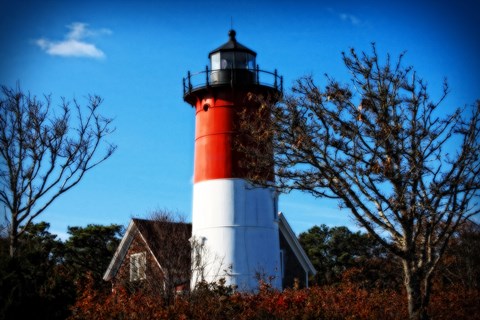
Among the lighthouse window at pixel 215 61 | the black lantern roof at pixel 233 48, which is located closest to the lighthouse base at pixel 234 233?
the lighthouse window at pixel 215 61

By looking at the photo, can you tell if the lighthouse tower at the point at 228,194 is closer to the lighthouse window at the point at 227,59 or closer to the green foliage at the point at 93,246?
the lighthouse window at the point at 227,59

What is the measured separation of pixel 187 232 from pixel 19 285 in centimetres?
1642

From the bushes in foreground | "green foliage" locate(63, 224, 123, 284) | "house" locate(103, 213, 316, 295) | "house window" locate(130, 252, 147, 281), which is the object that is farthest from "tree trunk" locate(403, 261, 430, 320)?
"green foliage" locate(63, 224, 123, 284)

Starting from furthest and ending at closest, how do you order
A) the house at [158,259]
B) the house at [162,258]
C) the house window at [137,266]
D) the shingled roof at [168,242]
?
the shingled roof at [168,242], the house window at [137,266], the house at [162,258], the house at [158,259]

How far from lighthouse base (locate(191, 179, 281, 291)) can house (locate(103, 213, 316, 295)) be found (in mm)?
699

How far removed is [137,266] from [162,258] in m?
2.57

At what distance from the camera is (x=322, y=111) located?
15391 mm

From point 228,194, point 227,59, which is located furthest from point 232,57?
point 228,194

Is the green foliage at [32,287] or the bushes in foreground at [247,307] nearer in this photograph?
the green foliage at [32,287]

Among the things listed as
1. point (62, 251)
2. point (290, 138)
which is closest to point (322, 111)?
point (290, 138)

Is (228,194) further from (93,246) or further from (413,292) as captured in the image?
(93,246)

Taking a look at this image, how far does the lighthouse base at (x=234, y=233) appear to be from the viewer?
24.2m

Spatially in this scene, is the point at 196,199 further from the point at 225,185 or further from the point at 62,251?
the point at 62,251

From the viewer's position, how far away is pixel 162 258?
76.8 ft
